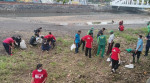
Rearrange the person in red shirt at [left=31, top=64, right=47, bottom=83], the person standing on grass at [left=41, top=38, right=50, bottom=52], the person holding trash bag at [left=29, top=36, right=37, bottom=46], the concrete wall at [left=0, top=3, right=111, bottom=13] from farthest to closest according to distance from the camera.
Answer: the concrete wall at [left=0, top=3, right=111, bottom=13] → the person holding trash bag at [left=29, top=36, right=37, bottom=46] → the person standing on grass at [left=41, top=38, right=50, bottom=52] → the person in red shirt at [left=31, top=64, right=47, bottom=83]

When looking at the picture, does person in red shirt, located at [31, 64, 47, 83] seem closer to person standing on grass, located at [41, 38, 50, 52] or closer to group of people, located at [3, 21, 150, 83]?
group of people, located at [3, 21, 150, 83]

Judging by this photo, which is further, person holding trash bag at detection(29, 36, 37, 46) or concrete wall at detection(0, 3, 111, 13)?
concrete wall at detection(0, 3, 111, 13)

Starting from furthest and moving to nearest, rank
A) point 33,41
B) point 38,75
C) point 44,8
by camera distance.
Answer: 1. point 44,8
2. point 33,41
3. point 38,75

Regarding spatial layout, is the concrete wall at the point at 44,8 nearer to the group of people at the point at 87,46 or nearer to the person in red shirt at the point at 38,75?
the group of people at the point at 87,46

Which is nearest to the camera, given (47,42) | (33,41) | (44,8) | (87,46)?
(87,46)

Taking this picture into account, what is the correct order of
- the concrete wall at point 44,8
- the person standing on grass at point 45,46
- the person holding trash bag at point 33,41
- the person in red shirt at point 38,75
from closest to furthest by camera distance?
the person in red shirt at point 38,75, the person standing on grass at point 45,46, the person holding trash bag at point 33,41, the concrete wall at point 44,8

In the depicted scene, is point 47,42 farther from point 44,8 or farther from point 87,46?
point 44,8

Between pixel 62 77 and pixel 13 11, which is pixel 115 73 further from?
pixel 13 11

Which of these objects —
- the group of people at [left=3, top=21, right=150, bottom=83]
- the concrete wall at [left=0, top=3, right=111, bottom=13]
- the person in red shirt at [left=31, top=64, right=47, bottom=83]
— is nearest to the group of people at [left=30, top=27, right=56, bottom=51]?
the group of people at [left=3, top=21, right=150, bottom=83]

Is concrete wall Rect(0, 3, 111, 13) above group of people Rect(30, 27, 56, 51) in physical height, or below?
above

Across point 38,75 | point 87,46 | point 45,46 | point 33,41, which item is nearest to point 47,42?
point 45,46

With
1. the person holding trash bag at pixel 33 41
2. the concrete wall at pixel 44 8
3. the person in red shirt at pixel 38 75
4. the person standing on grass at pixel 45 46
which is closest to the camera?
the person in red shirt at pixel 38 75

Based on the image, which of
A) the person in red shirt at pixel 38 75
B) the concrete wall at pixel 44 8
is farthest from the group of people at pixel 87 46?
the concrete wall at pixel 44 8

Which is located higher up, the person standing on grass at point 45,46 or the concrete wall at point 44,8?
the concrete wall at point 44,8
